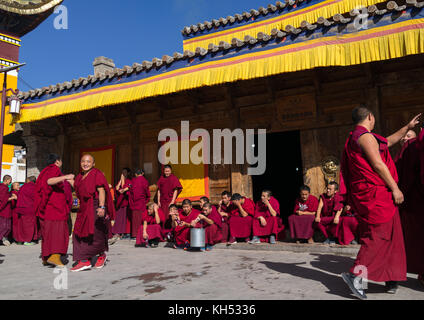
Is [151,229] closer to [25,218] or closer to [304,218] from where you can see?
[304,218]

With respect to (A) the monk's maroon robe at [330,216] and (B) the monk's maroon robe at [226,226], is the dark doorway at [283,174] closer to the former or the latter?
(B) the monk's maroon robe at [226,226]

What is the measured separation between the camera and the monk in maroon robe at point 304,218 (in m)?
5.63

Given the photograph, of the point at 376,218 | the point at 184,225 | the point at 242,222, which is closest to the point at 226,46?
the point at 242,222

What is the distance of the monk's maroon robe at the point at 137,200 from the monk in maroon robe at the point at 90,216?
3.01 metres

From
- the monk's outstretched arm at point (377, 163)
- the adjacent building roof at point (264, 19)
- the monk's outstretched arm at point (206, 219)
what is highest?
the adjacent building roof at point (264, 19)

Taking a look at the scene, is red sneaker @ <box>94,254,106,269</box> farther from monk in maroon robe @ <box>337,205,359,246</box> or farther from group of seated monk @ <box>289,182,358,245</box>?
monk in maroon robe @ <box>337,205,359,246</box>

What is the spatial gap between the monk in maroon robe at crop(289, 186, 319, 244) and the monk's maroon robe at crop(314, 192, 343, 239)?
135 millimetres

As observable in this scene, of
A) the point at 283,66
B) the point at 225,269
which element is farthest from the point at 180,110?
the point at 225,269

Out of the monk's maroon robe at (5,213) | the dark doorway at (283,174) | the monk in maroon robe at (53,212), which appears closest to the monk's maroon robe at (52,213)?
the monk in maroon robe at (53,212)

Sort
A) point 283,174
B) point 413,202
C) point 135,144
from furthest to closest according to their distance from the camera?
point 283,174, point 135,144, point 413,202

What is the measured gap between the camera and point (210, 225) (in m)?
5.96

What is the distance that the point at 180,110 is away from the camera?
27.1ft

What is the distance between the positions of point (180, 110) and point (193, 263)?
4.58 metres

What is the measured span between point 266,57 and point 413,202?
11.9 ft
